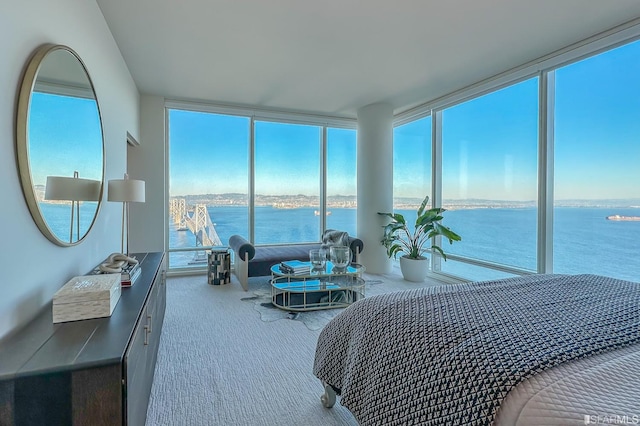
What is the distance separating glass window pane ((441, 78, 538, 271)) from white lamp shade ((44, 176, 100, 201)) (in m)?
4.38

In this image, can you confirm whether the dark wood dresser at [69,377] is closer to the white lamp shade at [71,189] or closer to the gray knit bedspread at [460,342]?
the white lamp shade at [71,189]

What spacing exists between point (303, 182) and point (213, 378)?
4.03 m

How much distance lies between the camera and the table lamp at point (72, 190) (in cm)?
161

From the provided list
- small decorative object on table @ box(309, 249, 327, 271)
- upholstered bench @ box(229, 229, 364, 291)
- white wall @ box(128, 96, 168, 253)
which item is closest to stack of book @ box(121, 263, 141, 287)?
small decorative object on table @ box(309, 249, 327, 271)

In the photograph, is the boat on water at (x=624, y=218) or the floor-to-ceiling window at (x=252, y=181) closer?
the boat on water at (x=624, y=218)

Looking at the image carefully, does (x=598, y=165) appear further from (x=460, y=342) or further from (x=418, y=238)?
(x=460, y=342)

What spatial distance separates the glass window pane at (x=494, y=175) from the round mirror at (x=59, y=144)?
4382mm

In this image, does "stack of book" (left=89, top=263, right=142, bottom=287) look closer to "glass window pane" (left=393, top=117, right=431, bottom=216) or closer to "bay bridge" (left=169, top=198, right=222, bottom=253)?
"bay bridge" (left=169, top=198, right=222, bottom=253)

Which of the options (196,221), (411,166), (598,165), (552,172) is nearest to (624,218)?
(598,165)

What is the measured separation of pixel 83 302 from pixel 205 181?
154 inches

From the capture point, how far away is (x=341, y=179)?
596 centimetres

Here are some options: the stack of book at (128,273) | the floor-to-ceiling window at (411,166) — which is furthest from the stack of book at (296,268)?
the floor-to-ceiling window at (411,166)

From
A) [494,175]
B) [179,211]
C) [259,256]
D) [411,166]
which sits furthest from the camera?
[411,166]

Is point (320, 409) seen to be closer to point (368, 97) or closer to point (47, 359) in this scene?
point (47, 359)
